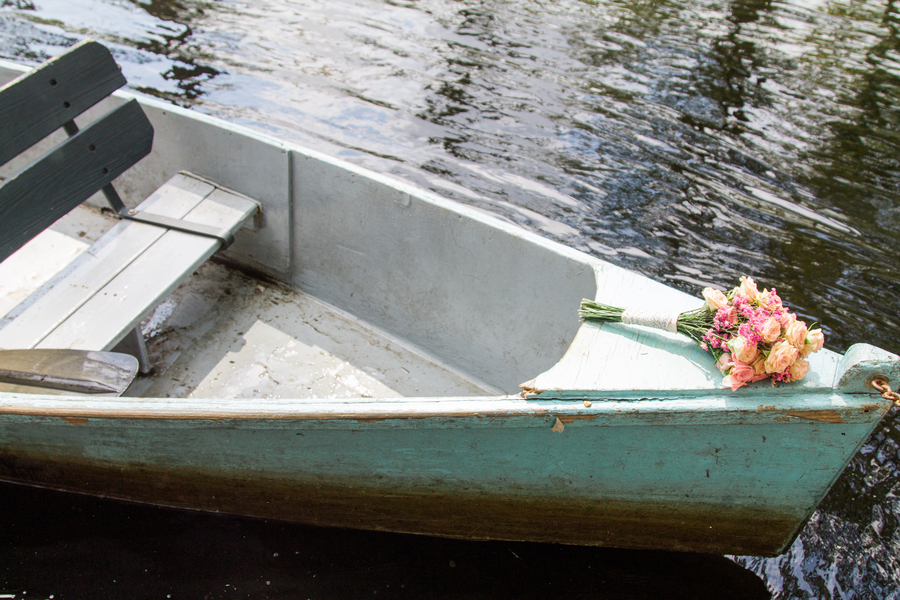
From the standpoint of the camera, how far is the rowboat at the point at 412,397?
1977 mm

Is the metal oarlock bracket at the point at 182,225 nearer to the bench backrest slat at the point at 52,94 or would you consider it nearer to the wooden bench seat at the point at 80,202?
the wooden bench seat at the point at 80,202

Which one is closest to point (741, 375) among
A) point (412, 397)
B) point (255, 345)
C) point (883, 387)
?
point (883, 387)

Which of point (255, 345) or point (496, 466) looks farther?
point (255, 345)

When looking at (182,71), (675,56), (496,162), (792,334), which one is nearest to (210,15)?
(182,71)

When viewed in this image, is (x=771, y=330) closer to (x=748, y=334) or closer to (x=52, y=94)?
(x=748, y=334)

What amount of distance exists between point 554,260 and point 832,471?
1.24m

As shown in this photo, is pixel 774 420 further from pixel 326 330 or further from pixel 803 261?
pixel 803 261

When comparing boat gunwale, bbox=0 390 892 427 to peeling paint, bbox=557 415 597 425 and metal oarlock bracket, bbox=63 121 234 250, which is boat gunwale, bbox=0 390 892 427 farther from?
metal oarlock bracket, bbox=63 121 234 250

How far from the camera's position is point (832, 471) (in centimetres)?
201

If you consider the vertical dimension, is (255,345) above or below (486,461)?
below

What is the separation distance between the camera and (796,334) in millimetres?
1770

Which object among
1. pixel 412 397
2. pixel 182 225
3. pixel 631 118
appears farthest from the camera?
pixel 631 118

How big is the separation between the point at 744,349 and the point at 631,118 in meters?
4.64

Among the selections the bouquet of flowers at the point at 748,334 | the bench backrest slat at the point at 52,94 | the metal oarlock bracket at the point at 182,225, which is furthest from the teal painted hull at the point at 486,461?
the bench backrest slat at the point at 52,94
